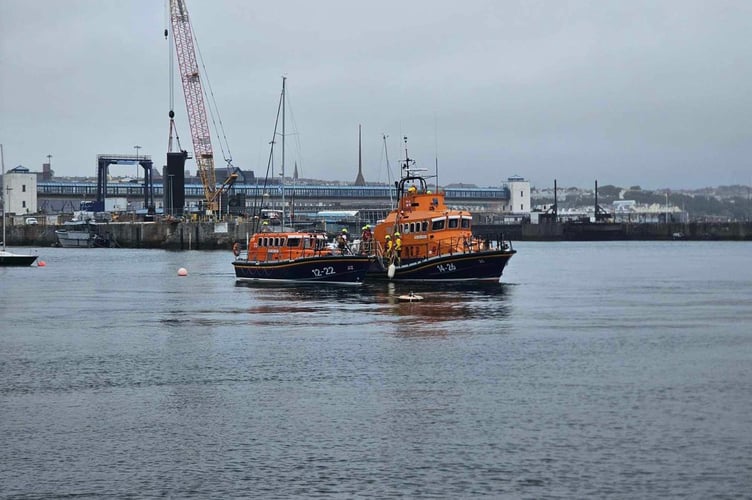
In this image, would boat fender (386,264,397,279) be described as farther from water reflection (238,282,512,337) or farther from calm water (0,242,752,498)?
calm water (0,242,752,498)

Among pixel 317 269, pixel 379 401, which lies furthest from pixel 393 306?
pixel 379 401

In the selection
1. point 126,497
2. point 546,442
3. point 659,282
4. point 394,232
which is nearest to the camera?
point 126,497

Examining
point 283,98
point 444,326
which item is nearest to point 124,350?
point 444,326

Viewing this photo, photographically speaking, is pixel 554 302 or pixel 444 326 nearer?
pixel 444 326

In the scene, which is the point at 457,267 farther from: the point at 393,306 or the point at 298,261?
the point at 393,306

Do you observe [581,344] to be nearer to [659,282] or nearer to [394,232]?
[394,232]

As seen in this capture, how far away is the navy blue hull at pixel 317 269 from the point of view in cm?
6781

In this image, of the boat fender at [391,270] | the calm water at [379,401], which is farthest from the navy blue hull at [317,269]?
the calm water at [379,401]

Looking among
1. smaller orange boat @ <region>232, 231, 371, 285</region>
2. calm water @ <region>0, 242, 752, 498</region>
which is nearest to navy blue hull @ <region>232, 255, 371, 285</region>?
smaller orange boat @ <region>232, 231, 371, 285</region>

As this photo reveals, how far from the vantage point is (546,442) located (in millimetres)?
23188

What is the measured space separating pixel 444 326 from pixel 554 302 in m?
15.3

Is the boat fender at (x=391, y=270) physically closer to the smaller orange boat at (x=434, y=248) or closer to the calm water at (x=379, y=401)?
the smaller orange boat at (x=434, y=248)

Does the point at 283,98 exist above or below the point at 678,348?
above

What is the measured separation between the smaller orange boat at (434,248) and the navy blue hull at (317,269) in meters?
1.81
